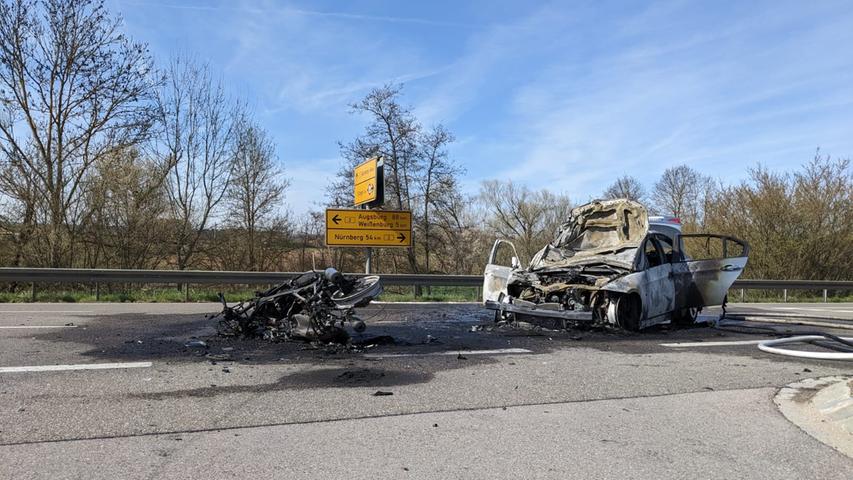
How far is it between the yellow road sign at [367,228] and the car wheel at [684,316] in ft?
29.8

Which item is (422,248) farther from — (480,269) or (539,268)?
(539,268)

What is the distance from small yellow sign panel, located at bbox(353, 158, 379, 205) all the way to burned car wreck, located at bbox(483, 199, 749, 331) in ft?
25.1

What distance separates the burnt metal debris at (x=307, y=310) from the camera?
24.0 feet

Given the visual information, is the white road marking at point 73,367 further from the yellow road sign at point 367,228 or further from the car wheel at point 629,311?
the yellow road sign at point 367,228

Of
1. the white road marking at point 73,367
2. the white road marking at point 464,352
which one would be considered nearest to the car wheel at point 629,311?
the white road marking at point 464,352

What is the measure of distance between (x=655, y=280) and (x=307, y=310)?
217 inches

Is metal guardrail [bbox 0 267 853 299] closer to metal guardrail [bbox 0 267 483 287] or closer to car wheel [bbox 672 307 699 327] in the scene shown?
metal guardrail [bbox 0 267 483 287]

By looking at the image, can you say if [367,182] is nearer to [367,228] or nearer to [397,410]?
[367,228]

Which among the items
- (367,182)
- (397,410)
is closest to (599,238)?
(397,410)

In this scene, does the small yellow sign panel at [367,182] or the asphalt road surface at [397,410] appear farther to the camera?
the small yellow sign panel at [367,182]

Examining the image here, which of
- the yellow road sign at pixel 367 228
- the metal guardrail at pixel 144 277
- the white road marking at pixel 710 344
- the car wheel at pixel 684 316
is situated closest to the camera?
the white road marking at pixel 710 344

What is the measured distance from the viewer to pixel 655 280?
929 cm

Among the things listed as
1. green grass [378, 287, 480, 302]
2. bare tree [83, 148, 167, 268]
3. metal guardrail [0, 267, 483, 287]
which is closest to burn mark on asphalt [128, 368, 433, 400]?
metal guardrail [0, 267, 483, 287]

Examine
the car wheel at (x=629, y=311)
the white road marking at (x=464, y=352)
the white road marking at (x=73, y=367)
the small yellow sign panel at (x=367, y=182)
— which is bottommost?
the white road marking at (x=464, y=352)
